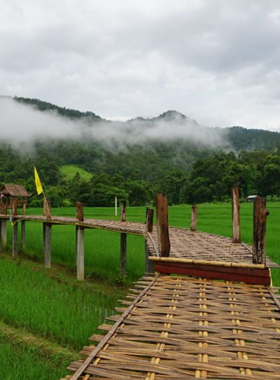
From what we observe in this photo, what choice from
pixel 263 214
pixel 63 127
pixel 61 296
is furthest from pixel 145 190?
pixel 63 127

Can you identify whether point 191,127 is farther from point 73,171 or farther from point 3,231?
point 3,231

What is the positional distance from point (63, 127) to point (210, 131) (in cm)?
6040

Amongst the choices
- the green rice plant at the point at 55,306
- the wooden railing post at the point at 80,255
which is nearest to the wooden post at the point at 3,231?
the wooden railing post at the point at 80,255

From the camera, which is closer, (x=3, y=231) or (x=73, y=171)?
(x=3, y=231)

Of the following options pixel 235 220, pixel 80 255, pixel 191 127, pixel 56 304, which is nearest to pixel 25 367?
pixel 56 304

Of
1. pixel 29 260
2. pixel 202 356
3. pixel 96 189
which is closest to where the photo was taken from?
pixel 202 356

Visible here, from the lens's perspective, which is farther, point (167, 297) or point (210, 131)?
point (210, 131)

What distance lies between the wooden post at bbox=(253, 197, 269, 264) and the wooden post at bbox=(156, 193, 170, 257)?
3.59 ft

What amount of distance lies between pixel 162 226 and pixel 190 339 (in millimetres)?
2373

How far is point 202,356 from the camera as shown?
225 cm

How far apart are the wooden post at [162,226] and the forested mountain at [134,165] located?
2949cm

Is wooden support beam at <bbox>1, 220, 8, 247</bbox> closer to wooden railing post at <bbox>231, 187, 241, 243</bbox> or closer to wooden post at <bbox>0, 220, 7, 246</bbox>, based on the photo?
wooden post at <bbox>0, 220, 7, 246</bbox>

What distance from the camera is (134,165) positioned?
209 ft

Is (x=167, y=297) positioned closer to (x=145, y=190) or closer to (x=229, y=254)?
(x=229, y=254)
